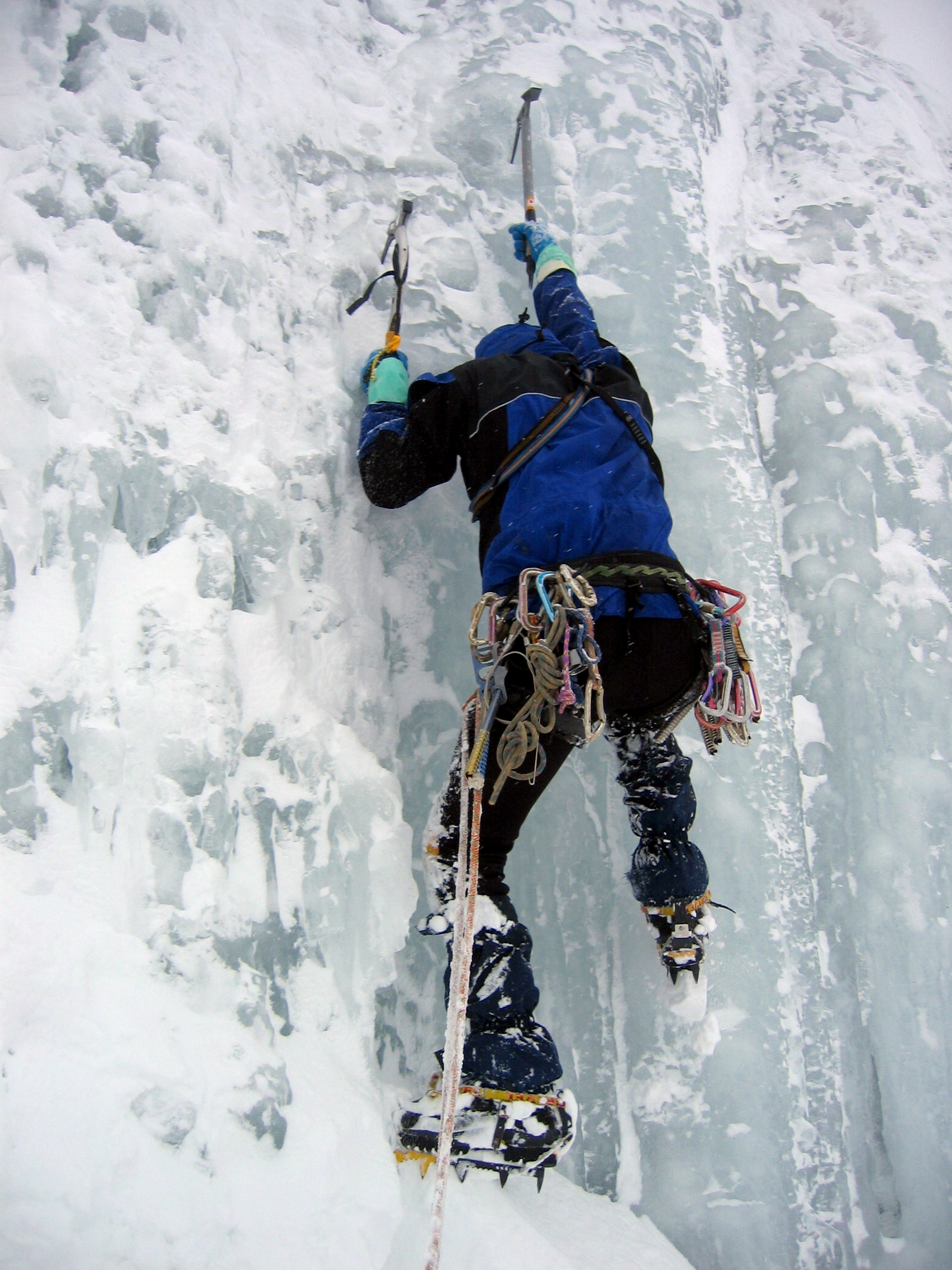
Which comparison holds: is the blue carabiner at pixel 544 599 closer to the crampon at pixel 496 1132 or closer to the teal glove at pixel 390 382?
the teal glove at pixel 390 382

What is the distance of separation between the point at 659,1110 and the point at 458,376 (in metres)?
1.66

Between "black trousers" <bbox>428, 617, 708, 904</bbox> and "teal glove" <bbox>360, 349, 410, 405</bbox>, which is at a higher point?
"teal glove" <bbox>360, 349, 410, 405</bbox>

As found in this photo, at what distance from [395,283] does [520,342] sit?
0.47 metres

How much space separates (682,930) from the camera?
1.88 m

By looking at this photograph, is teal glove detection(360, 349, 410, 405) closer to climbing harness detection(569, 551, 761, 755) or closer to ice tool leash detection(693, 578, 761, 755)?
climbing harness detection(569, 551, 761, 755)

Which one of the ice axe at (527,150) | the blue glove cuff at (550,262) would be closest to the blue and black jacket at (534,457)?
the blue glove cuff at (550,262)

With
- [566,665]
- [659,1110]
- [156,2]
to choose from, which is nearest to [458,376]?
[566,665]

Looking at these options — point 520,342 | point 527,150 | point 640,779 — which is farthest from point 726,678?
point 527,150

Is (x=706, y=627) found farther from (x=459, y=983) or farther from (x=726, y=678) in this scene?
(x=459, y=983)

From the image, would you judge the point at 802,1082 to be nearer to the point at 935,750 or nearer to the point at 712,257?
the point at 935,750

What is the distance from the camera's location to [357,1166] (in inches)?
56.6

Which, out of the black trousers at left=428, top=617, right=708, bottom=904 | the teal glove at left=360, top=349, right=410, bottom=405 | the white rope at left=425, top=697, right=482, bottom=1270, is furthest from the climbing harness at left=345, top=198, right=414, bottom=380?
the white rope at left=425, top=697, right=482, bottom=1270

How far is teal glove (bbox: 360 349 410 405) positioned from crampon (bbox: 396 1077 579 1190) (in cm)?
141

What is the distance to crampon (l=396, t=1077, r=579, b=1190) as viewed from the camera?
1500 mm
